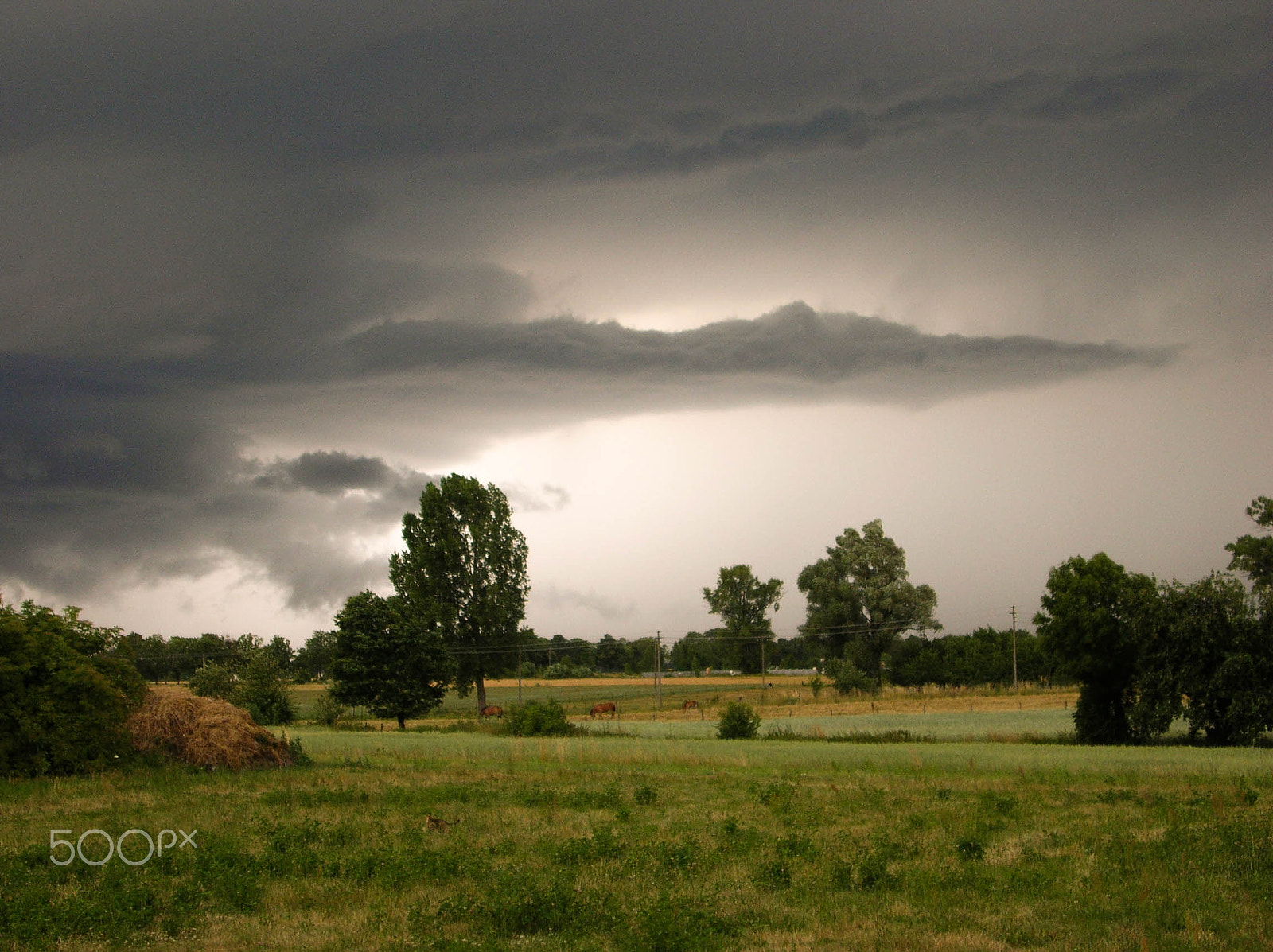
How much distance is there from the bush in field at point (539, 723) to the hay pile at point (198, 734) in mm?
24687

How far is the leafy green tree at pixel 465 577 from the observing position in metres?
83.5

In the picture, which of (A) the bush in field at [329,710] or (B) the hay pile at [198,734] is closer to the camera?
(B) the hay pile at [198,734]

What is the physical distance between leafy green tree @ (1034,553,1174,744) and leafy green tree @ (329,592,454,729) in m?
44.5

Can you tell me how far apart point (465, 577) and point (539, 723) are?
31025mm

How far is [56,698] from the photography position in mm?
27359

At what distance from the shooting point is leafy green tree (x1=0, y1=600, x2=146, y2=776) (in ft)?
87.8

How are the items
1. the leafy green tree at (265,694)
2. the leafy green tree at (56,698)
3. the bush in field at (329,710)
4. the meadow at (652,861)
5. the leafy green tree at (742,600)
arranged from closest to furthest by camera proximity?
the meadow at (652,861) < the leafy green tree at (56,698) < the bush in field at (329,710) < the leafy green tree at (265,694) < the leafy green tree at (742,600)

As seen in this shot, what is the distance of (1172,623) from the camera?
41.9 meters

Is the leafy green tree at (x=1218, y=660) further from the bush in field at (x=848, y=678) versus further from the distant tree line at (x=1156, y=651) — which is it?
the bush in field at (x=848, y=678)

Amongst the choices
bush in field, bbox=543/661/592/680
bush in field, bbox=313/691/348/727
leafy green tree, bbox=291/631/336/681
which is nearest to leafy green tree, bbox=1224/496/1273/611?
bush in field, bbox=313/691/348/727

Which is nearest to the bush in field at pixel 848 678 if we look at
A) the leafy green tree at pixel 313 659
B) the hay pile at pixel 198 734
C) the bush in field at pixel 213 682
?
the bush in field at pixel 213 682

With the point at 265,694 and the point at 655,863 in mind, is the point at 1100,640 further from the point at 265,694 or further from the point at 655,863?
the point at 265,694

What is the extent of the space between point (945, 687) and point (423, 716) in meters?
48.9

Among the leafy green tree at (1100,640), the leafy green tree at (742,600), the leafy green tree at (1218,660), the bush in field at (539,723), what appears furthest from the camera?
the leafy green tree at (742,600)
